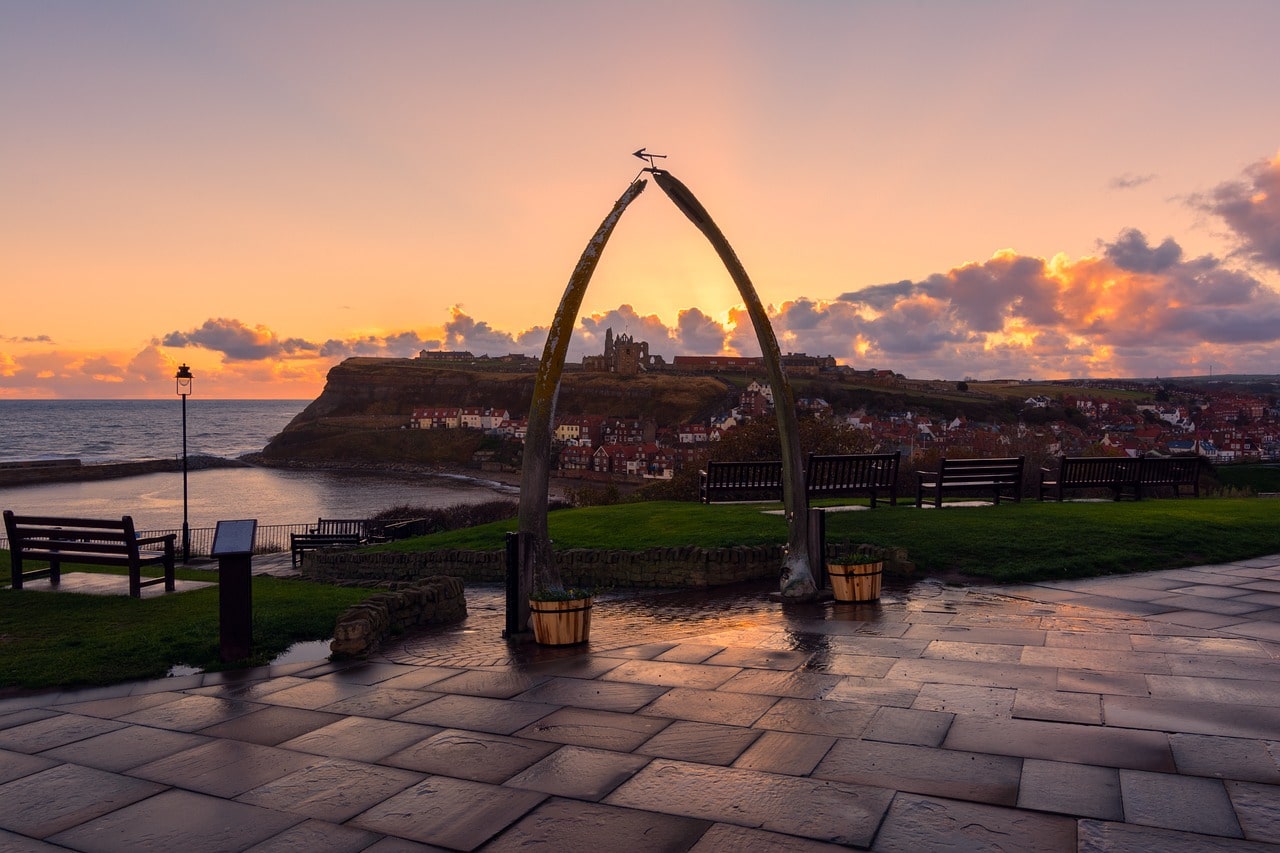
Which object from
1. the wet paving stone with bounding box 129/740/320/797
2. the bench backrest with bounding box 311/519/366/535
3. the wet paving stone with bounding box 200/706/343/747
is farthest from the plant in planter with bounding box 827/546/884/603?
the bench backrest with bounding box 311/519/366/535

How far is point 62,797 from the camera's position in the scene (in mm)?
4457

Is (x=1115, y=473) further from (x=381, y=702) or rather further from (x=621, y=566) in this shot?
(x=381, y=702)

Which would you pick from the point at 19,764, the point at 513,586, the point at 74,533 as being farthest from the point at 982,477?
the point at 19,764

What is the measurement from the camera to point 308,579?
16.2m

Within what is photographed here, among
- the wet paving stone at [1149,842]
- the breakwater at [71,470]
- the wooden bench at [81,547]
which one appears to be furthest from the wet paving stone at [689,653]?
the breakwater at [71,470]

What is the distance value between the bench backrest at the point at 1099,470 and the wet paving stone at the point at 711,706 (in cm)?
1415

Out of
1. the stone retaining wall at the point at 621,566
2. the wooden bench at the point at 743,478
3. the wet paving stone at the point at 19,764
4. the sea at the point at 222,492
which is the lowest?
the sea at the point at 222,492

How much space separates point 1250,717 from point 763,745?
3043 mm

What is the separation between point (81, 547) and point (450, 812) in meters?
9.16

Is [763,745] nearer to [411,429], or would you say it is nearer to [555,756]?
[555,756]

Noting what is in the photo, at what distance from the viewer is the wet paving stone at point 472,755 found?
4668 mm

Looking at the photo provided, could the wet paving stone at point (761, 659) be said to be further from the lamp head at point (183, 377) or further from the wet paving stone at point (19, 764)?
the lamp head at point (183, 377)

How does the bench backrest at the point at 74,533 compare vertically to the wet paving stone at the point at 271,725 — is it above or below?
above

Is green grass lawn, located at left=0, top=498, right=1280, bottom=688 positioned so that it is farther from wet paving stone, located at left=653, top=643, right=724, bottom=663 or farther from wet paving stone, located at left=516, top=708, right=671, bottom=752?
wet paving stone, located at left=653, top=643, right=724, bottom=663
